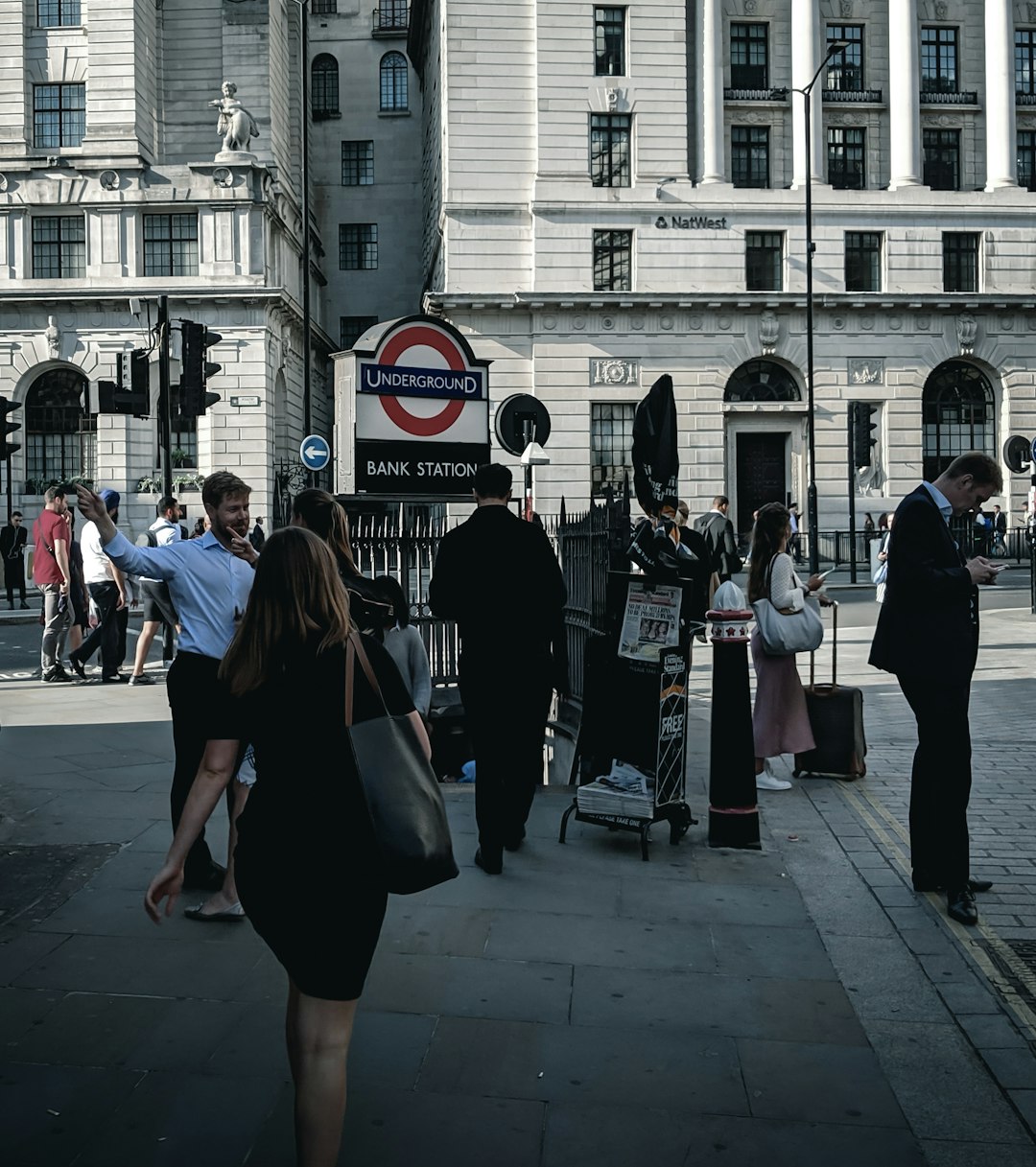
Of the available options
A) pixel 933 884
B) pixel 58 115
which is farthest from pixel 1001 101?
pixel 933 884

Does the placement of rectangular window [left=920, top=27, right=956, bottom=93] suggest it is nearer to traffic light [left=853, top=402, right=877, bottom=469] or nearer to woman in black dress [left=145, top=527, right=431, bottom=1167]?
traffic light [left=853, top=402, right=877, bottom=469]

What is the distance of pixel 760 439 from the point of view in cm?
3988

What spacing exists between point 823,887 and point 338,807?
12.3 ft

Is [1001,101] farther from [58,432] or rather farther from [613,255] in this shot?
[58,432]

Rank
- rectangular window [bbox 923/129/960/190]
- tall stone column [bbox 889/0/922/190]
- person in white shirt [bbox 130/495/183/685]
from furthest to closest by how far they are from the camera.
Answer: rectangular window [bbox 923/129/960/190], tall stone column [bbox 889/0/922/190], person in white shirt [bbox 130/495/183/685]

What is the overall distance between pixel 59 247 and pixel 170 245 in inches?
138

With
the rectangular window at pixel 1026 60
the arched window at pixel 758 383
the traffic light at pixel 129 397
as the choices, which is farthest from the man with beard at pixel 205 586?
the rectangular window at pixel 1026 60

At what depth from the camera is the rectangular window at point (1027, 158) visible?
41.6m

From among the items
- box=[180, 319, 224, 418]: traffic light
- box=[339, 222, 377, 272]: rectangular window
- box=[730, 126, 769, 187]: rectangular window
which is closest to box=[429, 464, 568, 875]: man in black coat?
box=[180, 319, 224, 418]: traffic light

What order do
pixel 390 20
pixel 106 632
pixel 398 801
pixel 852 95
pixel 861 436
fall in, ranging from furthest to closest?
1. pixel 390 20
2. pixel 852 95
3. pixel 861 436
4. pixel 106 632
5. pixel 398 801

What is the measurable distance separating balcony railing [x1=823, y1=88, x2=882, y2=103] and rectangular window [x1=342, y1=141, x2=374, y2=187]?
20627 millimetres

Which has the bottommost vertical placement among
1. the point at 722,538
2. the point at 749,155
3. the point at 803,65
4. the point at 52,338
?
the point at 722,538

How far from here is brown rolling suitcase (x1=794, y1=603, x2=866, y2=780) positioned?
8.72m

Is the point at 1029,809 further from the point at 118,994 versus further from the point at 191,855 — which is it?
the point at 118,994
